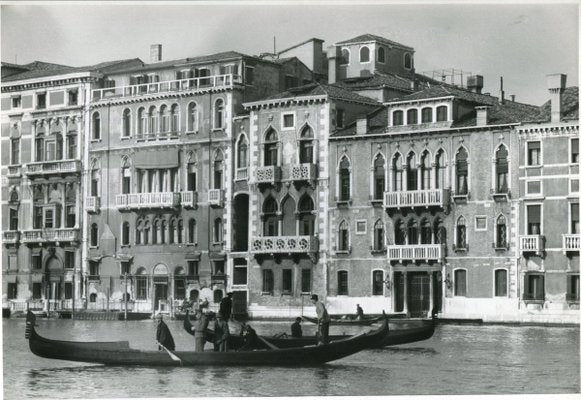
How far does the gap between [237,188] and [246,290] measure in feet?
9.32

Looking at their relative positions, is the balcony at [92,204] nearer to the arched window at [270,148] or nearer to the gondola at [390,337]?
the arched window at [270,148]

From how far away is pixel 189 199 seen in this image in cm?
4203

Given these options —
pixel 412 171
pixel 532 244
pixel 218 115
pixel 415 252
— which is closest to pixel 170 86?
pixel 218 115

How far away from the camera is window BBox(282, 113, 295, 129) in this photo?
133 ft

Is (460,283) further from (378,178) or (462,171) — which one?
(378,178)

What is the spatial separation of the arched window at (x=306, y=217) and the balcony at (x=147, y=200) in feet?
12.4

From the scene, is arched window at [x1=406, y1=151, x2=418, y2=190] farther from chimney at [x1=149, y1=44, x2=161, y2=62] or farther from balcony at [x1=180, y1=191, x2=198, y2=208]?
chimney at [x1=149, y1=44, x2=161, y2=62]

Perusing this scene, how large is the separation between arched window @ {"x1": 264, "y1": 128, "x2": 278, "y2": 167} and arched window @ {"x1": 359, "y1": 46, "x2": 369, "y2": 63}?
310 centimetres

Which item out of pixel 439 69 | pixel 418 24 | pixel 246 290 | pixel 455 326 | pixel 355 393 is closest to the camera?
pixel 355 393

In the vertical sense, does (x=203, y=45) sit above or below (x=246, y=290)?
above

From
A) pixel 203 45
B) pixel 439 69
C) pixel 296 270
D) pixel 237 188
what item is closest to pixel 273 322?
pixel 296 270

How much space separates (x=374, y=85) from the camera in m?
40.7

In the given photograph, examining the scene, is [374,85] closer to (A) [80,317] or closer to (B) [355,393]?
(A) [80,317]

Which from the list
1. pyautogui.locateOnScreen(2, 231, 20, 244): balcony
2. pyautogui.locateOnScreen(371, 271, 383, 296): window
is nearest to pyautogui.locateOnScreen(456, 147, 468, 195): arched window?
pyautogui.locateOnScreen(371, 271, 383, 296): window
